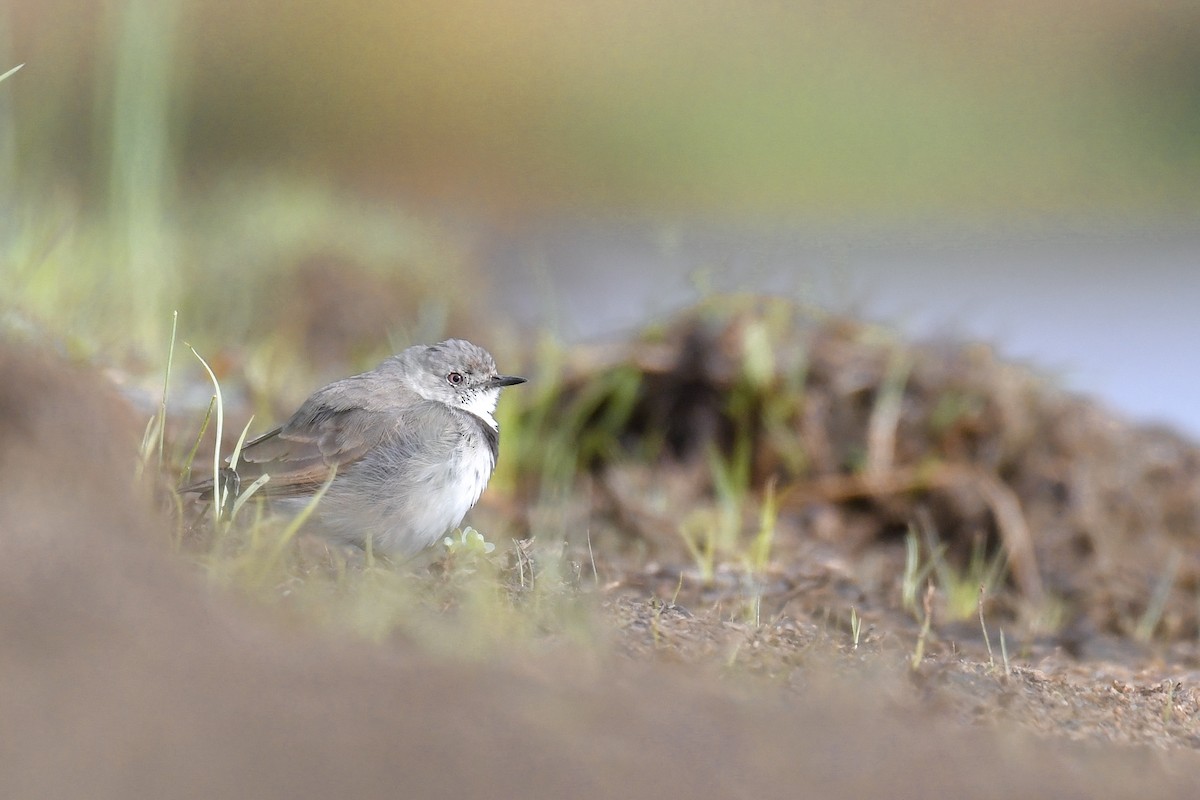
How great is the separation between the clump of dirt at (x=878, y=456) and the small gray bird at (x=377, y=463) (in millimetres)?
1437

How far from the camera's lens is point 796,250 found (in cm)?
1127

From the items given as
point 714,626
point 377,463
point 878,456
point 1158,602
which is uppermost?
point 377,463

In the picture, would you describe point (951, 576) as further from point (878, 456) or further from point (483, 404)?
point (483, 404)

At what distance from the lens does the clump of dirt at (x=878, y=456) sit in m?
5.55

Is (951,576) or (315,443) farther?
(951,576)

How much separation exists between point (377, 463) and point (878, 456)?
2755mm

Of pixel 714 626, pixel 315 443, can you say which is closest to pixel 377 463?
pixel 315 443

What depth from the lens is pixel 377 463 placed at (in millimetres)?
3857

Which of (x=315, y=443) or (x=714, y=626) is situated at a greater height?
(x=315, y=443)

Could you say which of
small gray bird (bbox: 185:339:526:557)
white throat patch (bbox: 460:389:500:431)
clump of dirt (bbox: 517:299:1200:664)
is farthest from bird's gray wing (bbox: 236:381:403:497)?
clump of dirt (bbox: 517:299:1200:664)

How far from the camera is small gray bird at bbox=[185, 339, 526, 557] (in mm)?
3750

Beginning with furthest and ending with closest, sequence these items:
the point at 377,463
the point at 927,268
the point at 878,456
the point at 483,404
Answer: the point at 927,268, the point at 878,456, the point at 483,404, the point at 377,463

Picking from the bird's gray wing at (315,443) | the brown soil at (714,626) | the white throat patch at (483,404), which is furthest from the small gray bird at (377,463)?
the brown soil at (714,626)

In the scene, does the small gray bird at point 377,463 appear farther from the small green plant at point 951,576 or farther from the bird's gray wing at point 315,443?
the small green plant at point 951,576
